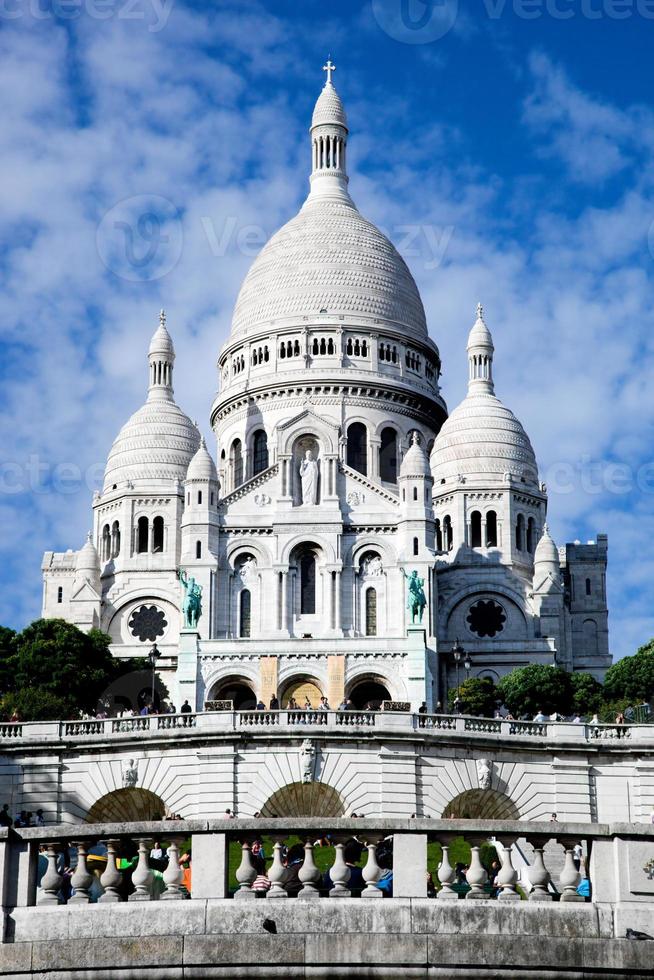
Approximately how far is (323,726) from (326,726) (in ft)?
0.20

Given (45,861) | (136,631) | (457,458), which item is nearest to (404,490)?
(457,458)

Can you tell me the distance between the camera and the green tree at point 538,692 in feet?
251

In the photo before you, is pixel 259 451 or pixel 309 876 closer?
pixel 309 876

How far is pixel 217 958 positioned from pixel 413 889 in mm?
1757

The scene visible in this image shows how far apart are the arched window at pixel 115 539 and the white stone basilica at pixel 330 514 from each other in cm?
14

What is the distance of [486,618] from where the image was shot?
91.4m

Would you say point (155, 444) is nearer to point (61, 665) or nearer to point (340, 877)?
point (61, 665)

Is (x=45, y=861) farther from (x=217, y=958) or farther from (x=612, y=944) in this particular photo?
(x=612, y=944)

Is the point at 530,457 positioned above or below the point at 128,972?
above

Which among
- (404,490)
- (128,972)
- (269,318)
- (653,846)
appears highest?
(269,318)

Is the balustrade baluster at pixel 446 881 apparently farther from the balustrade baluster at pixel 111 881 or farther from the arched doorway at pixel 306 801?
the arched doorway at pixel 306 801

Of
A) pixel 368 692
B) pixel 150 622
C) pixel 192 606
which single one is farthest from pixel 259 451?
pixel 368 692

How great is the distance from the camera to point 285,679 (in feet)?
259

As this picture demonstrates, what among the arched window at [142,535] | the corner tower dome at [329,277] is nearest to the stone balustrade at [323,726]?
the arched window at [142,535]
